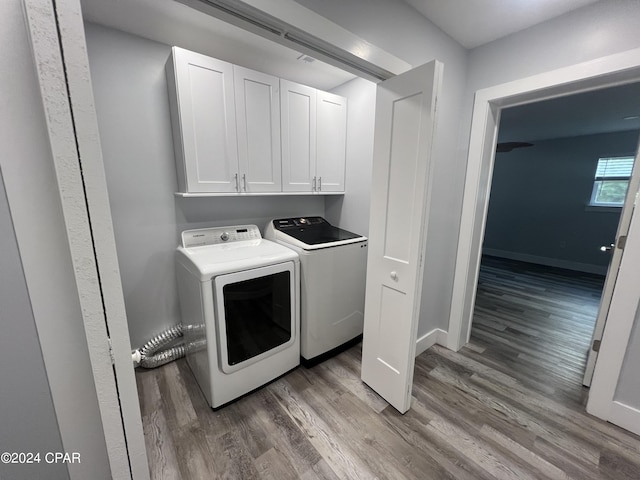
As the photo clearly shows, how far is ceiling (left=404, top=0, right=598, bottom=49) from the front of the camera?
1400 millimetres

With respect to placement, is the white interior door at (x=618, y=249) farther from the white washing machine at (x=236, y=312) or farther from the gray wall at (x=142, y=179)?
the gray wall at (x=142, y=179)

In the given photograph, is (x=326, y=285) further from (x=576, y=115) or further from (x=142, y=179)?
(x=576, y=115)

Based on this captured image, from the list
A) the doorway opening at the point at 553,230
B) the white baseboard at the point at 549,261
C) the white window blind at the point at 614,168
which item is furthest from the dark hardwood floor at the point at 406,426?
the white window blind at the point at 614,168

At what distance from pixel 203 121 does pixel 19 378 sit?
1554 mm

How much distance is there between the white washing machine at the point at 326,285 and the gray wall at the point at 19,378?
4.34 feet

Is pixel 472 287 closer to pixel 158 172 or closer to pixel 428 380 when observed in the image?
pixel 428 380

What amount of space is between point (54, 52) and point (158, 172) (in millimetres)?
1429

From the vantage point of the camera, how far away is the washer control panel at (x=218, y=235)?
1.95 m

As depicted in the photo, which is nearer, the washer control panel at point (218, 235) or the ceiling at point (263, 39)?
the ceiling at point (263, 39)

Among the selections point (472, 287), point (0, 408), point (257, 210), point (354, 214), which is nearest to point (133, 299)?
point (257, 210)

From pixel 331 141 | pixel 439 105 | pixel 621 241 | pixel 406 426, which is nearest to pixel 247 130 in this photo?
pixel 331 141

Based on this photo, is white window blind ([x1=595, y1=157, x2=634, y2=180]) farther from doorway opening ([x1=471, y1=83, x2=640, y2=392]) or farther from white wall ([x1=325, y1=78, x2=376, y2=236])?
white wall ([x1=325, y1=78, x2=376, y2=236])

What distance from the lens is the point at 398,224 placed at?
149 cm

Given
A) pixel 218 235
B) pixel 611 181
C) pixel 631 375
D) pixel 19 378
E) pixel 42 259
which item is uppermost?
pixel 611 181
